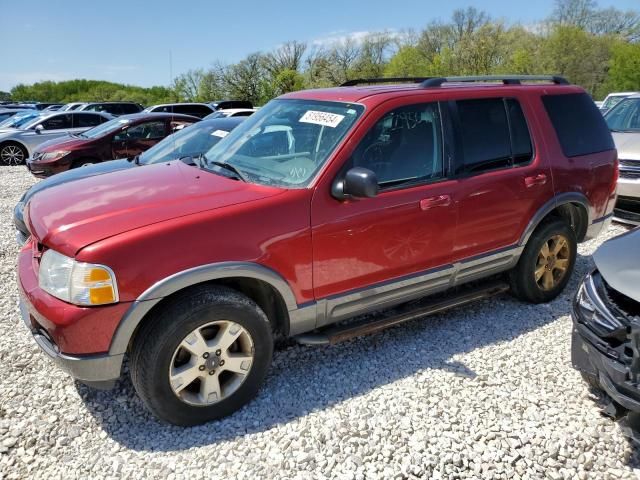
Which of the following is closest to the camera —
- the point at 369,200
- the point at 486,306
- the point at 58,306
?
the point at 58,306

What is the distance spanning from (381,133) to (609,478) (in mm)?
2352

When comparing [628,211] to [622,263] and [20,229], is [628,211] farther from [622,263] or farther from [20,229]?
[20,229]

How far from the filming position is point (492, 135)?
3861mm

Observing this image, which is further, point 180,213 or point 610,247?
point 610,247

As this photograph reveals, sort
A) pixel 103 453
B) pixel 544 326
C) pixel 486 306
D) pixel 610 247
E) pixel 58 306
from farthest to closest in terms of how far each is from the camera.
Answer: pixel 486 306 → pixel 544 326 → pixel 610 247 → pixel 103 453 → pixel 58 306

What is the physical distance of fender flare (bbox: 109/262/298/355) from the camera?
2523 mm

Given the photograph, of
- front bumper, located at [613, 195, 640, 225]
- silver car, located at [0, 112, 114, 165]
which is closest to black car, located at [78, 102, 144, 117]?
silver car, located at [0, 112, 114, 165]

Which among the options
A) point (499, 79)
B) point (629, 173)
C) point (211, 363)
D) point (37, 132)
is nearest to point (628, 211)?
point (629, 173)

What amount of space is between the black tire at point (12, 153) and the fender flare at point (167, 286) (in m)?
14.6

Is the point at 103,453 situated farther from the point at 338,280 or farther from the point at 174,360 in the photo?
the point at 338,280

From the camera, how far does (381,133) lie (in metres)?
3.31

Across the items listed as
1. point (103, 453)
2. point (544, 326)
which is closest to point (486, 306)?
point (544, 326)

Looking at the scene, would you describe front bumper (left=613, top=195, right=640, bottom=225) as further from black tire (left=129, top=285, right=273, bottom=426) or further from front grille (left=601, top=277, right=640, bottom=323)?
black tire (left=129, top=285, right=273, bottom=426)

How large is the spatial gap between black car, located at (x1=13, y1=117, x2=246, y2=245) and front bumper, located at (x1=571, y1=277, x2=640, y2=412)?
13.1ft
